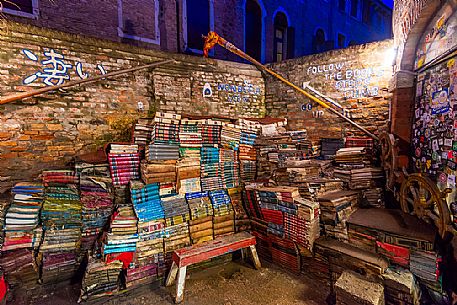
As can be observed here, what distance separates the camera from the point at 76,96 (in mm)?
5914

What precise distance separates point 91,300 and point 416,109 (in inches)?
290

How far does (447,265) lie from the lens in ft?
12.6

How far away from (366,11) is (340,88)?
18.7m

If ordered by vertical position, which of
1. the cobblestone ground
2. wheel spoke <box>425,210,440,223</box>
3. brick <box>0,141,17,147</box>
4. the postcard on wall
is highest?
the postcard on wall

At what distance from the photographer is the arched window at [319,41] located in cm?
1690

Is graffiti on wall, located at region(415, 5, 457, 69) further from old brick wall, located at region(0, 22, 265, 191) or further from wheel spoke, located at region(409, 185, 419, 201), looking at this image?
old brick wall, located at region(0, 22, 265, 191)

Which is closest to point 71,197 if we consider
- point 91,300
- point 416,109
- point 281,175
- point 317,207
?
point 91,300

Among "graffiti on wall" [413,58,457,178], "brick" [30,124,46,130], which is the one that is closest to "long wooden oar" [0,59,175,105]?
"brick" [30,124,46,130]

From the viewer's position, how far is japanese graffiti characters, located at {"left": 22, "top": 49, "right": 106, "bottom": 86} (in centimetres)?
537

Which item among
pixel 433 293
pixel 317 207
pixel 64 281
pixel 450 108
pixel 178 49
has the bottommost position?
pixel 64 281

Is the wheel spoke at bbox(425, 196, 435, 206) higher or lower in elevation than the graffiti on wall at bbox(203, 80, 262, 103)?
lower

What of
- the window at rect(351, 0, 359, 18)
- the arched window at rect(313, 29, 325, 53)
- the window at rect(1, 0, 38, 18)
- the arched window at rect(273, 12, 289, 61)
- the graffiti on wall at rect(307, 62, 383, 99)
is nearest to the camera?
the graffiti on wall at rect(307, 62, 383, 99)

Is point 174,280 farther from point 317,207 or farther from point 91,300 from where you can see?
point 317,207

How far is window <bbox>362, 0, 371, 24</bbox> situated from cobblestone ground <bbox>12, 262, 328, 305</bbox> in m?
23.4
